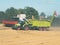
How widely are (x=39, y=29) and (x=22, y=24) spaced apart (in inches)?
93.1

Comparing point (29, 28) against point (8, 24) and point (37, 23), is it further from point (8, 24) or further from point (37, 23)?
point (8, 24)

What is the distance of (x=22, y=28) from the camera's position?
89.9ft

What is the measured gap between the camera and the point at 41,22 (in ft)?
90.9
